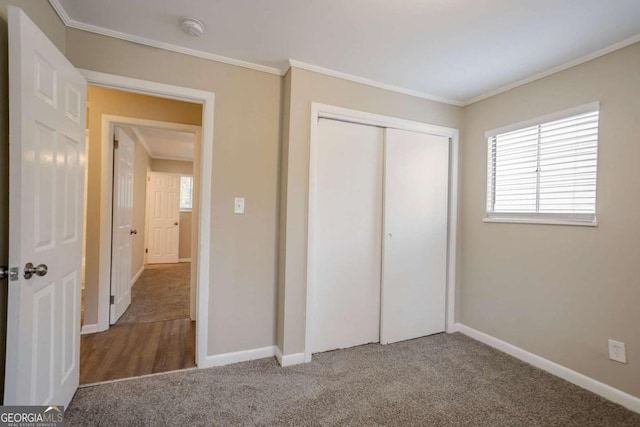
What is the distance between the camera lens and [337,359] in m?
2.31

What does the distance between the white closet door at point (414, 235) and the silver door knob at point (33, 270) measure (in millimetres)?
2285

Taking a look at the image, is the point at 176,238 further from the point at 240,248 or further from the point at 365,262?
the point at 365,262

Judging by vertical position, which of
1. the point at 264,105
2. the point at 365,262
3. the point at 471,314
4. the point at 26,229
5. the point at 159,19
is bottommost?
the point at 471,314

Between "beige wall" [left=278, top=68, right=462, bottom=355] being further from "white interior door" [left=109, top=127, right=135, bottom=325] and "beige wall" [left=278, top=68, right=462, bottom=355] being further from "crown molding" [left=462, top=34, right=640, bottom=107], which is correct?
"white interior door" [left=109, top=127, right=135, bottom=325]

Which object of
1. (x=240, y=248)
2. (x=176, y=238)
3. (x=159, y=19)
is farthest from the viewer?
(x=176, y=238)

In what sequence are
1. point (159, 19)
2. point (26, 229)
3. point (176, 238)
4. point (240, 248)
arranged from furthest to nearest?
point (176, 238) → point (240, 248) → point (159, 19) → point (26, 229)

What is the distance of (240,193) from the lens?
224 centimetres

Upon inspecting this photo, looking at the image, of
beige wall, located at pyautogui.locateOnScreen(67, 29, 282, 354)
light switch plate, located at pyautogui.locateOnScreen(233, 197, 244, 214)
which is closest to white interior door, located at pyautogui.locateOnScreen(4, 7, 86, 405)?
beige wall, located at pyautogui.locateOnScreen(67, 29, 282, 354)

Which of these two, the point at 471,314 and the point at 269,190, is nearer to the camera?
the point at 269,190

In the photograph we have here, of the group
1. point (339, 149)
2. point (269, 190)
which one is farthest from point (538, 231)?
point (269, 190)

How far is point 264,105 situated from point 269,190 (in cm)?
69

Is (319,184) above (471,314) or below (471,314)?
above

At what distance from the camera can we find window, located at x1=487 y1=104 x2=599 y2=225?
2.03m

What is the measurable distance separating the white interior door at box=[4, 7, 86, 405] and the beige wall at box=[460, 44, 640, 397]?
126 inches
